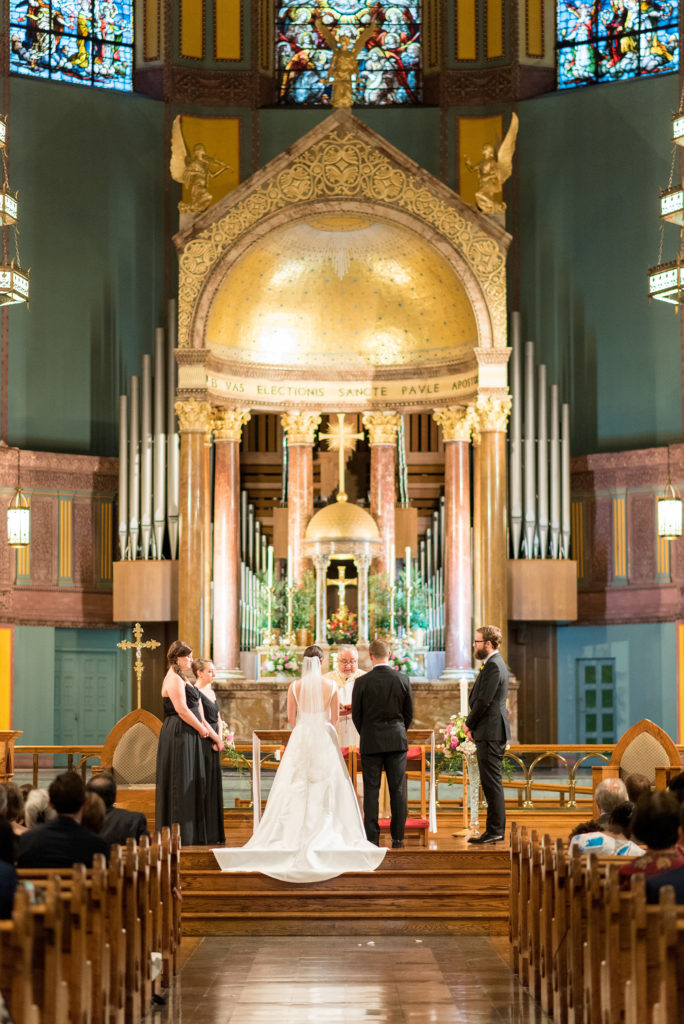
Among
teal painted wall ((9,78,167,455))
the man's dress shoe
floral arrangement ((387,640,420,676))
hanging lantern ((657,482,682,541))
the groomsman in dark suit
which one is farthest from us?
teal painted wall ((9,78,167,455))

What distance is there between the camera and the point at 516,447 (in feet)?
57.9

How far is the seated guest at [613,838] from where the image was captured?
7508mm

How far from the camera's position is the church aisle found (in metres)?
6.86

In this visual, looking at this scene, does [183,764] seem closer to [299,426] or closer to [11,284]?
[11,284]

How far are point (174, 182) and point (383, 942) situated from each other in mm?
12483

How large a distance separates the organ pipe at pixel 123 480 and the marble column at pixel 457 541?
360cm

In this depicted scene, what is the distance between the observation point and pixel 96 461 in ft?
59.3

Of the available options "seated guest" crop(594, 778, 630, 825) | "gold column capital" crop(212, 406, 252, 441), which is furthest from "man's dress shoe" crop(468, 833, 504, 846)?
"gold column capital" crop(212, 406, 252, 441)

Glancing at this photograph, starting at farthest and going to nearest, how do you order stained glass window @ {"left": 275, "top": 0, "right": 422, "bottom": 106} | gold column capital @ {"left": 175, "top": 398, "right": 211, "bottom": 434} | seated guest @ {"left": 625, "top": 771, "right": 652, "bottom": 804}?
stained glass window @ {"left": 275, "top": 0, "right": 422, "bottom": 106} → gold column capital @ {"left": 175, "top": 398, "right": 211, "bottom": 434} → seated guest @ {"left": 625, "top": 771, "right": 652, "bottom": 804}

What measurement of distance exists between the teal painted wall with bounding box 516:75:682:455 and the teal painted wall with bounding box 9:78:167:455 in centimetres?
473

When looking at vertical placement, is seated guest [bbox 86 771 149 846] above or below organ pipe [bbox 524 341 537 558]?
below

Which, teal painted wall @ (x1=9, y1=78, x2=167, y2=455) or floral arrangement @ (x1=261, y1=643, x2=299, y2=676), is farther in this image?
teal painted wall @ (x1=9, y1=78, x2=167, y2=455)

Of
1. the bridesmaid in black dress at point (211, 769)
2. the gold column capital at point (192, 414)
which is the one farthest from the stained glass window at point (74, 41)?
the bridesmaid in black dress at point (211, 769)

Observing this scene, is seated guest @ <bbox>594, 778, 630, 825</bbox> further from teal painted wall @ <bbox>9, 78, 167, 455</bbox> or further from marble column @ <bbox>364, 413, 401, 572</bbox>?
teal painted wall @ <bbox>9, 78, 167, 455</bbox>
